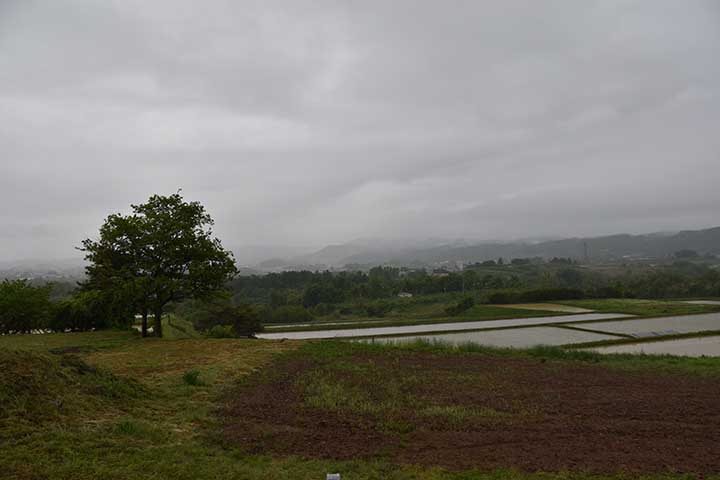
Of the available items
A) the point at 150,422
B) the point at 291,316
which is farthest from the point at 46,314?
the point at 291,316

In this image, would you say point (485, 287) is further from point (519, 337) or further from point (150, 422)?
point (150, 422)

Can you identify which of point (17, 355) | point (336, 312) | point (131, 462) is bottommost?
point (336, 312)

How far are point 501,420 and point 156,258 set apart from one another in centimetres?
1970

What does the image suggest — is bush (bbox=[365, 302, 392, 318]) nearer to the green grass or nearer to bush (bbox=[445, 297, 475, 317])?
bush (bbox=[445, 297, 475, 317])

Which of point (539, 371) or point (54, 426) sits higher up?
point (54, 426)

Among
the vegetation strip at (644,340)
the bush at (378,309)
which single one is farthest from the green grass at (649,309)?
the bush at (378,309)

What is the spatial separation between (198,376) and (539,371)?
12.0 meters

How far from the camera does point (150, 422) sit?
8.42 metres

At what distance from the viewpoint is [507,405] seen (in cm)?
1054

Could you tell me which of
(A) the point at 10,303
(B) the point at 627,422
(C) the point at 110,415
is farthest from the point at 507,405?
(A) the point at 10,303

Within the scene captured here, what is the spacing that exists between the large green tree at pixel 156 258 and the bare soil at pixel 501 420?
1000 cm

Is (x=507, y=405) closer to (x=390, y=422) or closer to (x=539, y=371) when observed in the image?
(x=390, y=422)

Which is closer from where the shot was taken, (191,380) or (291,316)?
(191,380)

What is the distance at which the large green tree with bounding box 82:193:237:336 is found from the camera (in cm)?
2205
